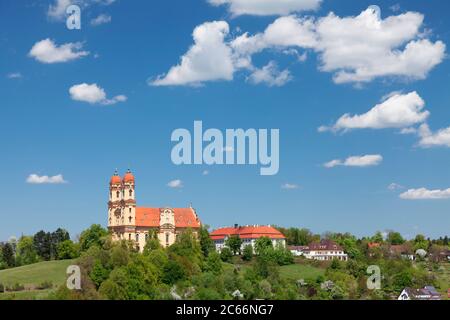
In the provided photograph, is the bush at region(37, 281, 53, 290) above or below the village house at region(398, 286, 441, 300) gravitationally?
above

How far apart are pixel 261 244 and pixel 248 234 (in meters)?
7.79

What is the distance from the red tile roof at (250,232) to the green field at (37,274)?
19461mm

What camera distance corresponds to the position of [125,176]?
5316 centimetres

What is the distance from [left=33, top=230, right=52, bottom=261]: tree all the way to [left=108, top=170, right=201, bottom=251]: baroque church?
8.10 meters

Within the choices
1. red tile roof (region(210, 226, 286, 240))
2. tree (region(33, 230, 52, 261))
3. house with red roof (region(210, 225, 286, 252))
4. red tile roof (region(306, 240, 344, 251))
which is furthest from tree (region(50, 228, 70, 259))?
red tile roof (region(306, 240, 344, 251))

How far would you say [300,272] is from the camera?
4822cm

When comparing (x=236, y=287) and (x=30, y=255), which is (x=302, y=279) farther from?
(x=30, y=255)

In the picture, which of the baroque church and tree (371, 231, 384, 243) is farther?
tree (371, 231, 384, 243)

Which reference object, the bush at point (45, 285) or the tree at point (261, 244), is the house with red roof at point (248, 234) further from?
the bush at point (45, 285)

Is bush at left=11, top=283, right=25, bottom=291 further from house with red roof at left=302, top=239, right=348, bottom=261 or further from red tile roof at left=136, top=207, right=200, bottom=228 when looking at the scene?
house with red roof at left=302, top=239, right=348, bottom=261

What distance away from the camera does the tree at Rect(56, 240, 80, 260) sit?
53.4 metres

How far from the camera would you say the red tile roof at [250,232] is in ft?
208
